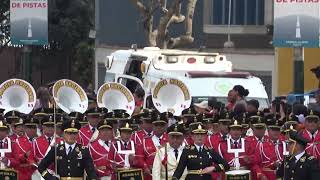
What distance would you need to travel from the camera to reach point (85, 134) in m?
18.2

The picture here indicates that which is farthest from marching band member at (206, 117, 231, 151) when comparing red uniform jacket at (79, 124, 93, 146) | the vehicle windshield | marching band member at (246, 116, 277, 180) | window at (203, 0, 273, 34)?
window at (203, 0, 273, 34)

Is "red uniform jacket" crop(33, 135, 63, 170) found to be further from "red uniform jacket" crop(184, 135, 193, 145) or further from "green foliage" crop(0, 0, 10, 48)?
"green foliage" crop(0, 0, 10, 48)

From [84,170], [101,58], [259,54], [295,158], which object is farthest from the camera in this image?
[101,58]

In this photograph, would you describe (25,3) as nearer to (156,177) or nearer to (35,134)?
(35,134)

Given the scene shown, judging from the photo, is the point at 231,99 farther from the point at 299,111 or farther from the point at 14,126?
the point at 14,126

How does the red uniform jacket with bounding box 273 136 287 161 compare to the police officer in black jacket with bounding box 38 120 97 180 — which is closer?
the police officer in black jacket with bounding box 38 120 97 180

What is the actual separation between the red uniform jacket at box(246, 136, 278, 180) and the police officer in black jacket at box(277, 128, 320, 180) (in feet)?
6.50

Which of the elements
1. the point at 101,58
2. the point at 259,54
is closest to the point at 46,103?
the point at 259,54

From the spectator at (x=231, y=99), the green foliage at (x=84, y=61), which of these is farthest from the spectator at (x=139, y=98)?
the green foliage at (x=84, y=61)

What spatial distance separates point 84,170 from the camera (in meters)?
16.3

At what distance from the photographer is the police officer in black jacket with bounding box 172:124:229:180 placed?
16016mm

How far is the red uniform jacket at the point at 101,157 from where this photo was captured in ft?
55.9

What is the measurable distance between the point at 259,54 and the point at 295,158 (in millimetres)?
18617

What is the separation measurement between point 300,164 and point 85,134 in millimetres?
4429
